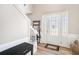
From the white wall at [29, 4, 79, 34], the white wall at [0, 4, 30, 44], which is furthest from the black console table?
the white wall at [29, 4, 79, 34]

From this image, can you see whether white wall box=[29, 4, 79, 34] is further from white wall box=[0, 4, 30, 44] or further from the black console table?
the black console table

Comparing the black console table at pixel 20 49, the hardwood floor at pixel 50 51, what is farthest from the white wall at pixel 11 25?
the hardwood floor at pixel 50 51

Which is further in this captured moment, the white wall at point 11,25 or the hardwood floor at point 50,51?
the hardwood floor at point 50,51

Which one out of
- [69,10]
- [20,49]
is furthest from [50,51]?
[69,10]

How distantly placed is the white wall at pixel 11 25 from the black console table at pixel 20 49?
0.17 meters

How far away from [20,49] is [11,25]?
1.68 feet

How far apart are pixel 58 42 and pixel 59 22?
41 cm

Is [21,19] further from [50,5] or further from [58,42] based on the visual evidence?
[58,42]

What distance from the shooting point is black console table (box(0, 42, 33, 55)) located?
1.60 metres

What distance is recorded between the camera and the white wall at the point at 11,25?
160 cm

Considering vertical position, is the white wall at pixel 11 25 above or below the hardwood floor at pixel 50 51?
above

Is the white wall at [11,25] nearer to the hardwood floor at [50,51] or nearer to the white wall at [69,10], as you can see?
the white wall at [69,10]

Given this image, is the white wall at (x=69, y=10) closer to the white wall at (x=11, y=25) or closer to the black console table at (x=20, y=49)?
the white wall at (x=11, y=25)

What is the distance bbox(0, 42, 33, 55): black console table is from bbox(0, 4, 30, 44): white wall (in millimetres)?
166
